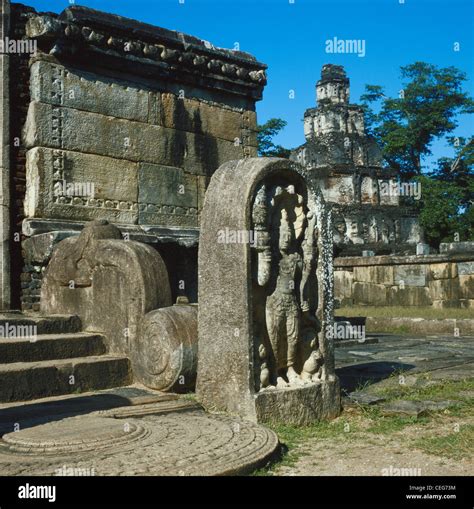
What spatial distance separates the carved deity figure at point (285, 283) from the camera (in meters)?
5.12

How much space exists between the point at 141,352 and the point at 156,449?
225cm

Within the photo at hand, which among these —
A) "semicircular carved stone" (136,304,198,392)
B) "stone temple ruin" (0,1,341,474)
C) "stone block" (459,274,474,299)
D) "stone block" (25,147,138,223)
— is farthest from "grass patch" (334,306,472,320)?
"semicircular carved stone" (136,304,198,392)

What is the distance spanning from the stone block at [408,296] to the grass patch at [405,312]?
0.53ft

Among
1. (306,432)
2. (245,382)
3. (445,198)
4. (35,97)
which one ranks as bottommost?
(306,432)

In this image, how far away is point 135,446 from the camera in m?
3.90

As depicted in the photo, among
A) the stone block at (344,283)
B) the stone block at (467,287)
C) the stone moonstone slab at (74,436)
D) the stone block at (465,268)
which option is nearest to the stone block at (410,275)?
the stone block at (465,268)

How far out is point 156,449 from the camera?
385 cm

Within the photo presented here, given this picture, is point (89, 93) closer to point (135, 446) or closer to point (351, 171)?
point (135, 446)

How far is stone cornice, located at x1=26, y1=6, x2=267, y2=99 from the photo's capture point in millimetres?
8633

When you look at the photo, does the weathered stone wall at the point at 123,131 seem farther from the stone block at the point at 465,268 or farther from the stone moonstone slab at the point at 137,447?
the stone block at the point at 465,268

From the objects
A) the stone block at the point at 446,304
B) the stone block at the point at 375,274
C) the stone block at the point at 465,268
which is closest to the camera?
the stone block at the point at 465,268

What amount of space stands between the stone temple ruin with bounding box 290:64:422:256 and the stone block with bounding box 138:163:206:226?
2659cm

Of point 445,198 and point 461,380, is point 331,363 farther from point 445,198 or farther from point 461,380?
point 445,198
